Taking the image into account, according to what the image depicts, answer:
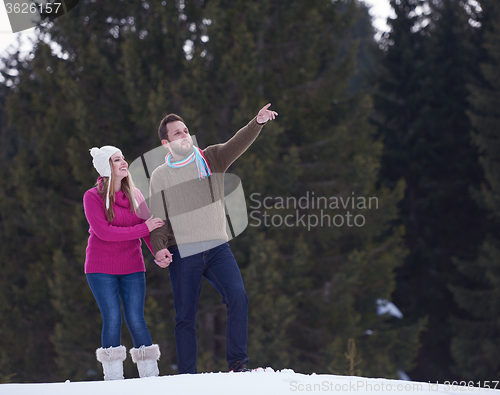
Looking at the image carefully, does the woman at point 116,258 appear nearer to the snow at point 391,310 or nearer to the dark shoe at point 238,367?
the dark shoe at point 238,367

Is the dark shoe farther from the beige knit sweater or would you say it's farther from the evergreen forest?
the evergreen forest

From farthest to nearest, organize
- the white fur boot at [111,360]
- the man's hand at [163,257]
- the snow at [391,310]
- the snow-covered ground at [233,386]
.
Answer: the snow at [391,310] < the white fur boot at [111,360] < the man's hand at [163,257] < the snow-covered ground at [233,386]

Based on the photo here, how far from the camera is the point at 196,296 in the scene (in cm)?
376

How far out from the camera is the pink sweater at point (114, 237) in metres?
3.67

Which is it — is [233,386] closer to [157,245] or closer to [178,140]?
[157,245]

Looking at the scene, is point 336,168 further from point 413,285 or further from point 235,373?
point 235,373

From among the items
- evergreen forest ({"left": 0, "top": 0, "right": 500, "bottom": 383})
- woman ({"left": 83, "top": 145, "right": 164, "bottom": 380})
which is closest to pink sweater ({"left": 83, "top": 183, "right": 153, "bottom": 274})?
woman ({"left": 83, "top": 145, "right": 164, "bottom": 380})

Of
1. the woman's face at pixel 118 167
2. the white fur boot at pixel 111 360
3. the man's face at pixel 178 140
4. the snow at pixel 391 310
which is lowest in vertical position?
the snow at pixel 391 310

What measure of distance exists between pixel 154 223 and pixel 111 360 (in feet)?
3.06

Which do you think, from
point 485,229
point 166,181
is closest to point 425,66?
point 485,229

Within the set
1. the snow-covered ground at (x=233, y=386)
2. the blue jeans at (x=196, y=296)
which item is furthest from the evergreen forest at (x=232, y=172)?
the snow-covered ground at (x=233, y=386)

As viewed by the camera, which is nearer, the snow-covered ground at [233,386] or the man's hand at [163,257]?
the snow-covered ground at [233,386]

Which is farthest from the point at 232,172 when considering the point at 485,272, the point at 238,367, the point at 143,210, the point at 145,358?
the point at 485,272

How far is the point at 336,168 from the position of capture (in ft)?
43.6
